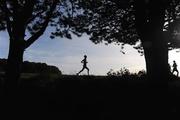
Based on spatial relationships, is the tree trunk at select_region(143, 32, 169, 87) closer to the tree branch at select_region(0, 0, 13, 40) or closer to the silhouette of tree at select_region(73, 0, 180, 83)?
the silhouette of tree at select_region(73, 0, 180, 83)

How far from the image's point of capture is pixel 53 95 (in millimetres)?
20406

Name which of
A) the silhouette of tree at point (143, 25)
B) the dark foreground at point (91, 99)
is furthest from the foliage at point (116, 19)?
the dark foreground at point (91, 99)

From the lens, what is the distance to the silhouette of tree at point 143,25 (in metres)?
24.4

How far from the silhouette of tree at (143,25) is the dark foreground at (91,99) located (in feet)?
5.66

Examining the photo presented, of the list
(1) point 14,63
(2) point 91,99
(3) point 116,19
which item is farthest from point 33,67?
(2) point 91,99

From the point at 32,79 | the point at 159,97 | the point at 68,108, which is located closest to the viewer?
the point at 68,108

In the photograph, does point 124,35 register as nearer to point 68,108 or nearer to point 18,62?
point 18,62

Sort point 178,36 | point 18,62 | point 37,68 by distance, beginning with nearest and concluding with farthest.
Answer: point 18,62 < point 178,36 < point 37,68

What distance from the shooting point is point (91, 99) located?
64.5 ft

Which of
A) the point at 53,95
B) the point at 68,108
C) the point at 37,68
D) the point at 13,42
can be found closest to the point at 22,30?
the point at 13,42

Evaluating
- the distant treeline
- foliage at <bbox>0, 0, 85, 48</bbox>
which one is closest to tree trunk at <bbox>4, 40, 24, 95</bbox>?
foliage at <bbox>0, 0, 85, 48</bbox>

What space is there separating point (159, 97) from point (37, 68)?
64.8 ft

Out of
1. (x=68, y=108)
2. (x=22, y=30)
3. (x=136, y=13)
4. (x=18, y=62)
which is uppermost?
(x=136, y=13)

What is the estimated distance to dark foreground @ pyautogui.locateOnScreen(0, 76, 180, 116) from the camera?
714 inches
